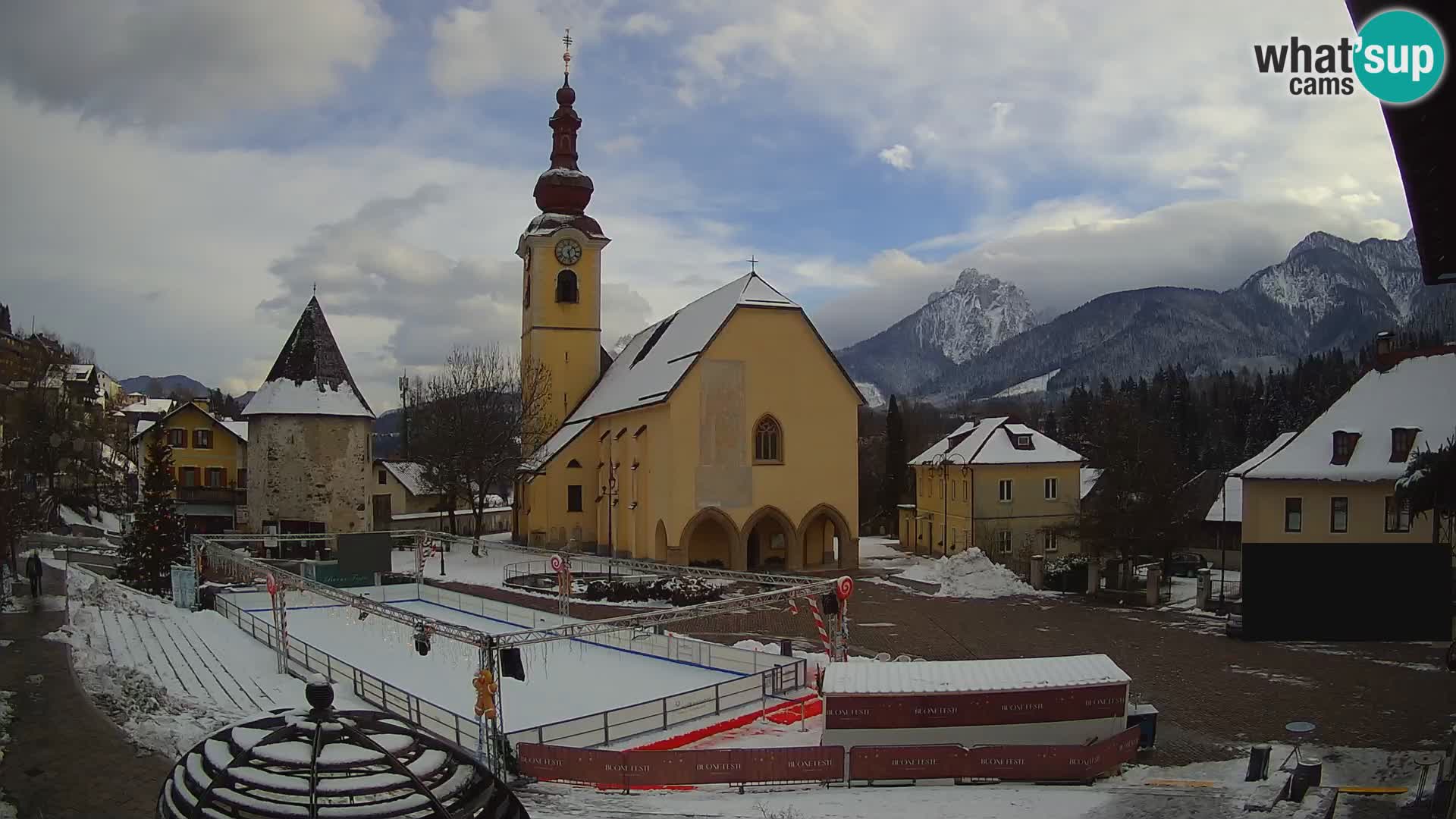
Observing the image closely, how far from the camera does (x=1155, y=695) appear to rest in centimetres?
1853

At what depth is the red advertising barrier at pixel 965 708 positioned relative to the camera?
14.5 metres

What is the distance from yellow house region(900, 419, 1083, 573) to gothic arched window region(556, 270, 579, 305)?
20286 mm

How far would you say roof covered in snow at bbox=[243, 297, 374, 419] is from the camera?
134ft

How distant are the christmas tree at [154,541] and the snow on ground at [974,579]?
2335 centimetres

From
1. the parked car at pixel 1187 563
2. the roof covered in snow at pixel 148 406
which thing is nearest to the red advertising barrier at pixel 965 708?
the parked car at pixel 1187 563

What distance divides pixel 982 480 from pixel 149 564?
3177 centimetres

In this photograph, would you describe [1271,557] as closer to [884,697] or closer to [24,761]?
[884,697]

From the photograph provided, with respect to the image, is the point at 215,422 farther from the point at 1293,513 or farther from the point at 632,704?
the point at 1293,513

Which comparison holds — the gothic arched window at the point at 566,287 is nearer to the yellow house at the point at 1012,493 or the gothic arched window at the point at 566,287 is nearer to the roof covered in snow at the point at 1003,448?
the roof covered in snow at the point at 1003,448

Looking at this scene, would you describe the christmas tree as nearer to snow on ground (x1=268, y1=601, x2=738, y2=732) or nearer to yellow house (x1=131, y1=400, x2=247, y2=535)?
snow on ground (x1=268, y1=601, x2=738, y2=732)

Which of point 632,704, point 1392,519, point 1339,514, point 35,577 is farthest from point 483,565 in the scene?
point 1392,519

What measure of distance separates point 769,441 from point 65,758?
29738 millimetres

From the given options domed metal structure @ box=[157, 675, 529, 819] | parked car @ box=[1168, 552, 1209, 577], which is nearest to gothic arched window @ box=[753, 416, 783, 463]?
parked car @ box=[1168, 552, 1209, 577]

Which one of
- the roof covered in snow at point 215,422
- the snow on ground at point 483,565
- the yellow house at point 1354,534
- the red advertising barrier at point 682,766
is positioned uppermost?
the roof covered in snow at point 215,422
